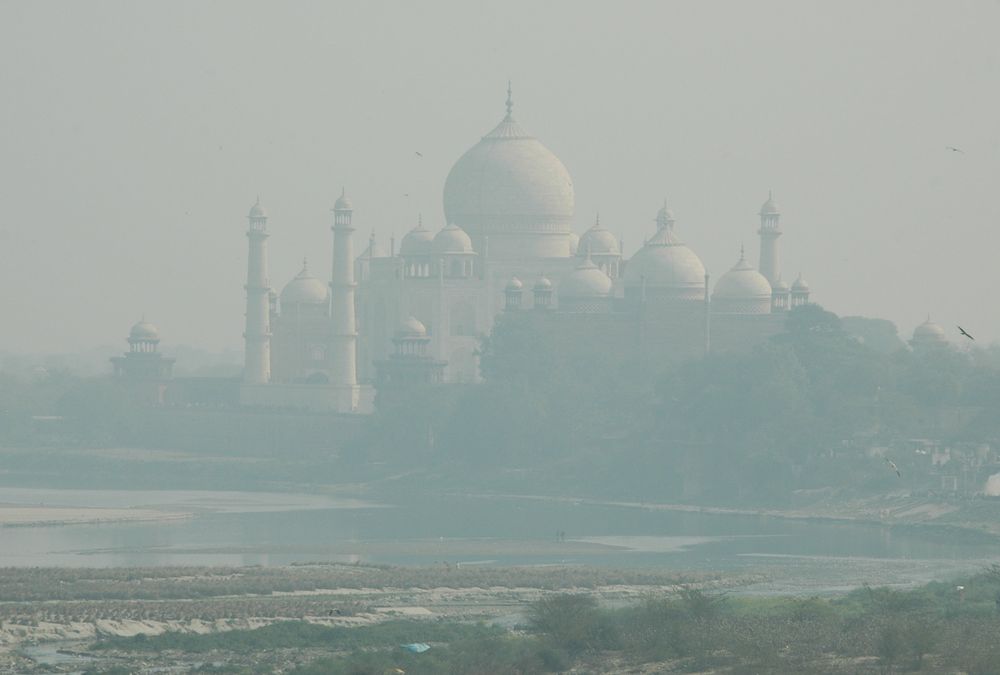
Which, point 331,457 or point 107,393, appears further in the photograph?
point 107,393

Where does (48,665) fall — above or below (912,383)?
below

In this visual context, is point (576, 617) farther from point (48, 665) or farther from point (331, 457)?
point (331, 457)

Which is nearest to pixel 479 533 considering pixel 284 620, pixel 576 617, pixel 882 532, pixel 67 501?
pixel 882 532

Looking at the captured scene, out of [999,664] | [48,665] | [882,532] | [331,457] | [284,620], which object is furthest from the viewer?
[331,457]

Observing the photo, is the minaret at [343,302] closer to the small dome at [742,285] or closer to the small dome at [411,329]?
the small dome at [411,329]

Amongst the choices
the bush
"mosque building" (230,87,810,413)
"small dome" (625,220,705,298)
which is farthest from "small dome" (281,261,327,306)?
the bush

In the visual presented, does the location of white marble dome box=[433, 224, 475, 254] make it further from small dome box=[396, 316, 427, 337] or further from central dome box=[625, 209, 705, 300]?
central dome box=[625, 209, 705, 300]

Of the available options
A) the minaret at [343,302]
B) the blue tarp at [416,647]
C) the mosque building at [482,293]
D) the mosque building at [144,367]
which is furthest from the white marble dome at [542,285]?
the blue tarp at [416,647]
